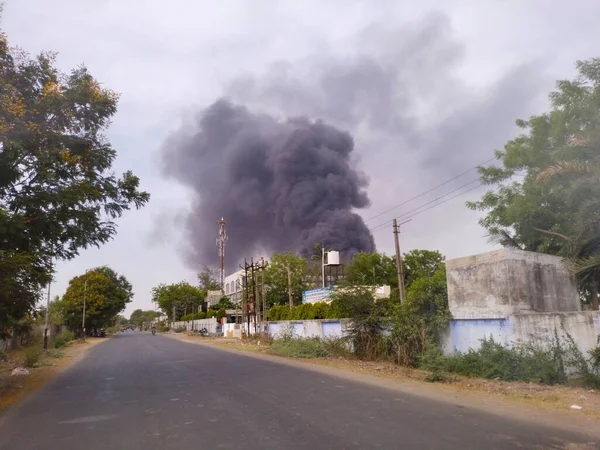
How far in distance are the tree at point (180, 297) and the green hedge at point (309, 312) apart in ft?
181

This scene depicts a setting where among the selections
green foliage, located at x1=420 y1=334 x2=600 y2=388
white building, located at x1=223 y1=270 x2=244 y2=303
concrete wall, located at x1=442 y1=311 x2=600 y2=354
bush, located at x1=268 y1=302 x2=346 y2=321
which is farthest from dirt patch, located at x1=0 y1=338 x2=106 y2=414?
white building, located at x1=223 y1=270 x2=244 y2=303

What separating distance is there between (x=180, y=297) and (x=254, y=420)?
8769 centimetres

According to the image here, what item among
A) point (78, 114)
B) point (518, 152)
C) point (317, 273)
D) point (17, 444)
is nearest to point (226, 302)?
point (317, 273)

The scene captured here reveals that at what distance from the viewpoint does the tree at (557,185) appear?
12.0 m

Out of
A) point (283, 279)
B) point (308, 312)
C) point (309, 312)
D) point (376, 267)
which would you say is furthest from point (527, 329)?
point (376, 267)

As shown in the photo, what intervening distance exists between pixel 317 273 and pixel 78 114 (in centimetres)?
4703

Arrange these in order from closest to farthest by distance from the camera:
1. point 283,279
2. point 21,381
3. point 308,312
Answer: point 21,381
point 308,312
point 283,279

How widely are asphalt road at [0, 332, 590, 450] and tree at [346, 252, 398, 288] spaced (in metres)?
43.0

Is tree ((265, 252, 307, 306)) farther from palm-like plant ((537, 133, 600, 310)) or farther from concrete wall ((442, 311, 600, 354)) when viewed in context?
palm-like plant ((537, 133, 600, 310))

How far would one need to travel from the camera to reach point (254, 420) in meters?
7.73

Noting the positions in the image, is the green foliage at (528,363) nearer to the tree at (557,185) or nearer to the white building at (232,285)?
the tree at (557,185)

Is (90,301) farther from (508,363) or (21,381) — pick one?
(508,363)

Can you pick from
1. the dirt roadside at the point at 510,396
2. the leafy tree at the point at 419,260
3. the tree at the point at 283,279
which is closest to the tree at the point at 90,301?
the tree at the point at 283,279

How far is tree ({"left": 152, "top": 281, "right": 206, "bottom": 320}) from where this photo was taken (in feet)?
297
